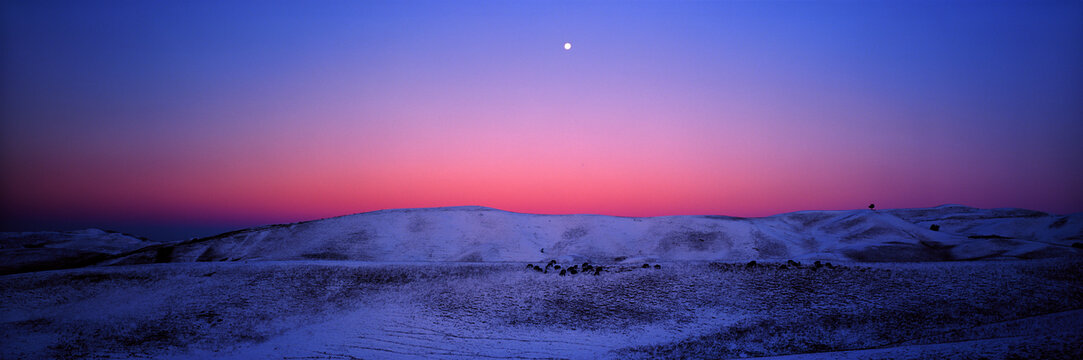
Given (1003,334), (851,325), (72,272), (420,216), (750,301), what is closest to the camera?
(1003,334)

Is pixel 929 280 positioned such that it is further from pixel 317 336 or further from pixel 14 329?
pixel 14 329

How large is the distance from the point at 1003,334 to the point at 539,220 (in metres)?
27.0

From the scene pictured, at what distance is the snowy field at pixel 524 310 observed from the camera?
12.6 m

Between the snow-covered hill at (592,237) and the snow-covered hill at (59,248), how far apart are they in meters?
2.97

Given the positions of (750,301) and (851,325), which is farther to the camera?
(750,301)

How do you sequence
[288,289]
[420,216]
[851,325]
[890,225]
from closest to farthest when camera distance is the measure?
[851,325]
[288,289]
[890,225]
[420,216]

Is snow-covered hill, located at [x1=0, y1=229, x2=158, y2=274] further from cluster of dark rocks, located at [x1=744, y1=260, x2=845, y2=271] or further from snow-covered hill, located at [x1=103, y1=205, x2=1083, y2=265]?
cluster of dark rocks, located at [x1=744, y1=260, x2=845, y2=271]

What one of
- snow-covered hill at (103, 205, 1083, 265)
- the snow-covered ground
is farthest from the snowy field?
snow-covered hill at (103, 205, 1083, 265)

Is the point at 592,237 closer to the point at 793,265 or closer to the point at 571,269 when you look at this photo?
the point at 571,269

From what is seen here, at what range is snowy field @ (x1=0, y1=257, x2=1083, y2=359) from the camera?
41.4 feet

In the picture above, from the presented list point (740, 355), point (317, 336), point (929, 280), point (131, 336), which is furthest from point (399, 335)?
point (929, 280)

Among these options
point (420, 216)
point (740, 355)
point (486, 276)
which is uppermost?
point (420, 216)

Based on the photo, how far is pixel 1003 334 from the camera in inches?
457

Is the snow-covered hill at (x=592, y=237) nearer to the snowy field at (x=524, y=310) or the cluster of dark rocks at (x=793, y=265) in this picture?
the cluster of dark rocks at (x=793, y=265)
